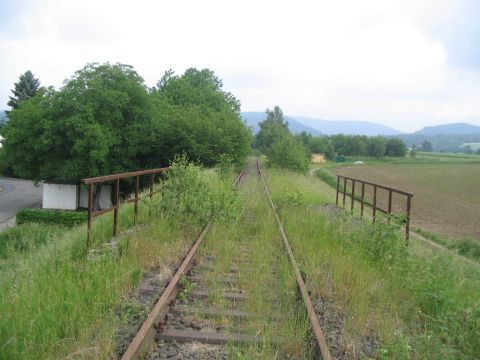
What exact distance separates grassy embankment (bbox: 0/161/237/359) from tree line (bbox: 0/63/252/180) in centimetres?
1888

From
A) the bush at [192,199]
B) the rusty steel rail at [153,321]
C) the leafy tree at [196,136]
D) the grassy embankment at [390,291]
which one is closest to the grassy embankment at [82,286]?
the bush at [192,199]

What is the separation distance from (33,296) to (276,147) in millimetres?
32149

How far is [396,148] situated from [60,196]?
372 ft

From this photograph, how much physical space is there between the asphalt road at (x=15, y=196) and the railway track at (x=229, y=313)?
94.7 feet

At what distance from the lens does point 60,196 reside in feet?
105

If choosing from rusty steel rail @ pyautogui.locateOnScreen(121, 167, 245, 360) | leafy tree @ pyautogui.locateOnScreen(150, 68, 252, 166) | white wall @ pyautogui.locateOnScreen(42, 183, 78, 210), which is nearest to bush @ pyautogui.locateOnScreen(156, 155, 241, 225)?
rusty steel rail @ pyautogui.locateOnScreen(121, 167, 245, 360)

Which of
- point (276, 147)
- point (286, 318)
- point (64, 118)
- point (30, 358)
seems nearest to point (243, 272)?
point (286, 318)

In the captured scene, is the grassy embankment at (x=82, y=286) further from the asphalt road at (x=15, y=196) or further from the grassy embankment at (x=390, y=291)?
the asphalt road at (x=15, y=196)

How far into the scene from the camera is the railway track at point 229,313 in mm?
3430

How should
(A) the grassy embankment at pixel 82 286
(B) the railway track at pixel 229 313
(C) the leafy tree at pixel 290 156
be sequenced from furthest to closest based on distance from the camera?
(C) the leafy tree at pixel 290 156 < (B) the railway track at pixel 229 313 < (A) the grassy embankment at pixel 82 286

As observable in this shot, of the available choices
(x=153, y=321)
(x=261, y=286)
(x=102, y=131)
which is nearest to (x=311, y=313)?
(x=261, y=286)

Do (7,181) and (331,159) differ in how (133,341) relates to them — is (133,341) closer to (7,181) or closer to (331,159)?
(7,181)

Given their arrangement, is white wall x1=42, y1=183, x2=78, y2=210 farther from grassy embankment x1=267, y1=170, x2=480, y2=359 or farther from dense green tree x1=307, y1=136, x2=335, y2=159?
dense green tree x1=307, y1=136, x2=335, y2=159

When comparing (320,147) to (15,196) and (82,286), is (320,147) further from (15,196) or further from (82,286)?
(82,286)
